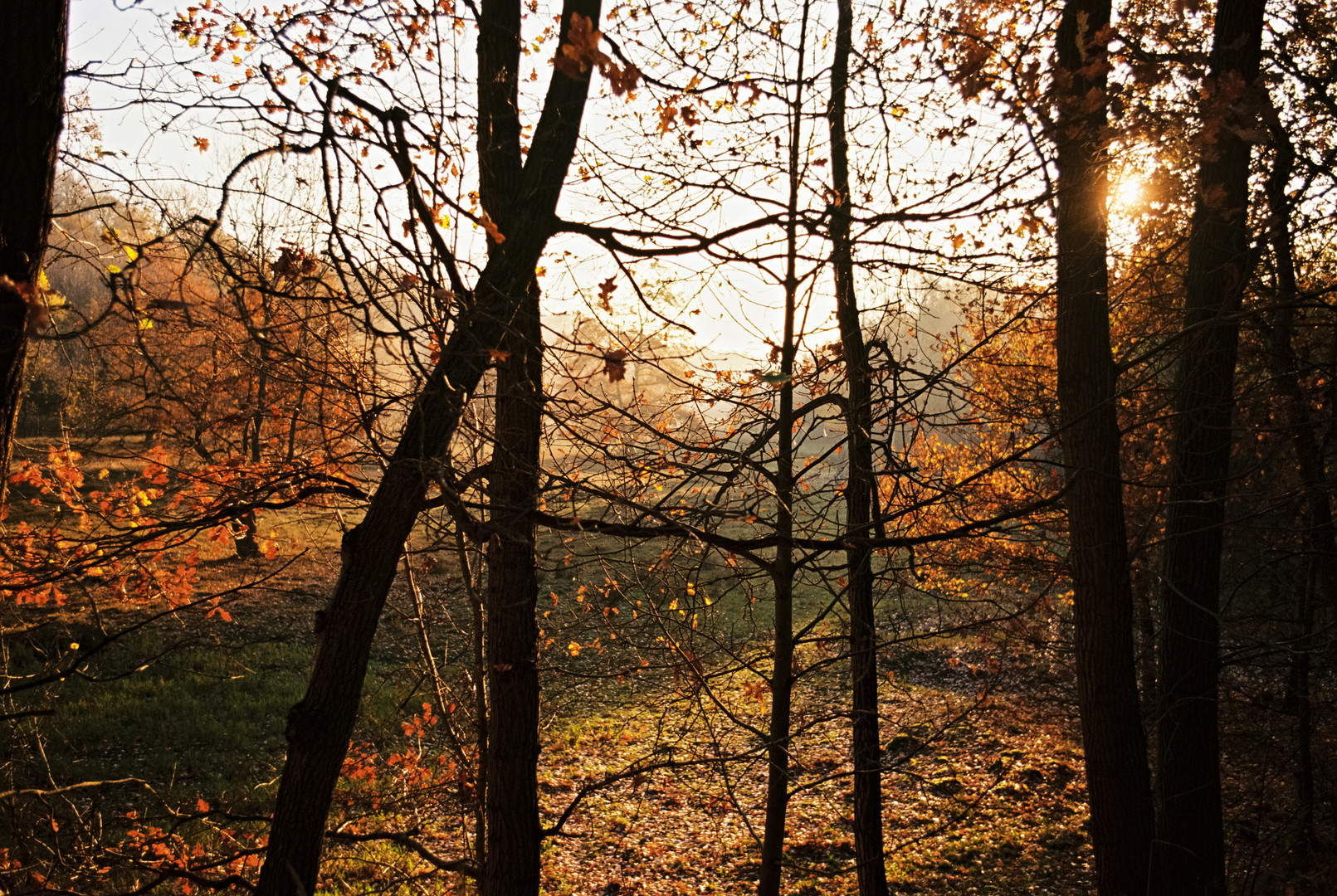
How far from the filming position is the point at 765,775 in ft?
40.9

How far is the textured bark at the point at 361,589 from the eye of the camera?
306cm

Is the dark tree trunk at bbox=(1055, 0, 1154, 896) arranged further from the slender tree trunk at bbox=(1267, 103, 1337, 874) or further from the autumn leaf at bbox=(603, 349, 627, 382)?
the autumn leaf at bbox=(603, 349, 627, 382)

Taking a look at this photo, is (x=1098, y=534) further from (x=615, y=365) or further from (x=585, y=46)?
(x=585, y=46)

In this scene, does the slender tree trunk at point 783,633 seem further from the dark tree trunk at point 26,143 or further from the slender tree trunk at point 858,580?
the dark tree trunk at point 26,143

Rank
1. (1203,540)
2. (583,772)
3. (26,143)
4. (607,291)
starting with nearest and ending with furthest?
(26,143) → (607,291) → (1203,540) → (583,772)

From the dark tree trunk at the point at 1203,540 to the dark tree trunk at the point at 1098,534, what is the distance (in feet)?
2.52

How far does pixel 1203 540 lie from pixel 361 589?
19.1 feet

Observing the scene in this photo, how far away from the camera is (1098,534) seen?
4.87m

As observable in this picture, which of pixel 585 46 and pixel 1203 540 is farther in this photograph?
pixel 1203 540

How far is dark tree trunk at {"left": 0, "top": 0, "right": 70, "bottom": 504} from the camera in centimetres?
209

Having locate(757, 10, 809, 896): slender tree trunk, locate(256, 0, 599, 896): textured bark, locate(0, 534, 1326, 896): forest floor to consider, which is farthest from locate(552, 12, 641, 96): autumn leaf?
locate(0, 534, 1326, 896): forest floor

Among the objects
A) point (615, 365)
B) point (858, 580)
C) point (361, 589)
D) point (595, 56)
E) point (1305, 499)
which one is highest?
point (595, 56)

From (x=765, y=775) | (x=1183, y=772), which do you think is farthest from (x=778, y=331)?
(x=765, y=775)

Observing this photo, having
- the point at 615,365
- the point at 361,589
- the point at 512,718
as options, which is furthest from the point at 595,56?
the point at 512,718
